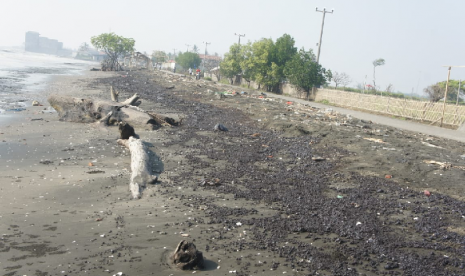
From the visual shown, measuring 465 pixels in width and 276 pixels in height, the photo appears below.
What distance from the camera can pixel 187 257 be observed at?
4000 millimetres

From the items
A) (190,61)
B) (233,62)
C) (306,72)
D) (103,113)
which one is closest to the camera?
(103,113)

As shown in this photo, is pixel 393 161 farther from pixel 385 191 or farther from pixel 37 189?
pixel 37 189

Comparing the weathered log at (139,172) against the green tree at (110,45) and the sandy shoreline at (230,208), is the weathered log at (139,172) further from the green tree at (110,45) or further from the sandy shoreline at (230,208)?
the green tree at (110,45)

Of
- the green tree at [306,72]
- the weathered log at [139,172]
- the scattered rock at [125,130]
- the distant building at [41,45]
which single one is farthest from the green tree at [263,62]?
the distant building at [41,45]

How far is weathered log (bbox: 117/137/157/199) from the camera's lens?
630cm

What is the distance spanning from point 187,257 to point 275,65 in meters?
36.3

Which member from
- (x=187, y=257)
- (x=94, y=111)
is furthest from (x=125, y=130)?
(x=187, y=257)

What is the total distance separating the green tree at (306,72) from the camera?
1326 inches

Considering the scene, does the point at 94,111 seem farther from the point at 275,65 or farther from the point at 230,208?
the point at 275,65

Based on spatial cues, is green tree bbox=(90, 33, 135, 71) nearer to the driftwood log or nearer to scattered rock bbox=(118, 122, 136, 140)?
the driftwood log

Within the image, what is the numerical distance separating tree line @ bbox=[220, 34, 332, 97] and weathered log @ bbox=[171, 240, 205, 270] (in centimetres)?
3098

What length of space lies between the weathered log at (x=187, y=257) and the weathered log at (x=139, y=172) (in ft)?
7.27

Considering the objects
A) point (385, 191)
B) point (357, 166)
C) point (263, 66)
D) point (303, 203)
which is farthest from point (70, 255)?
point (263, 66)

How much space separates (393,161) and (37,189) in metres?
7.40
